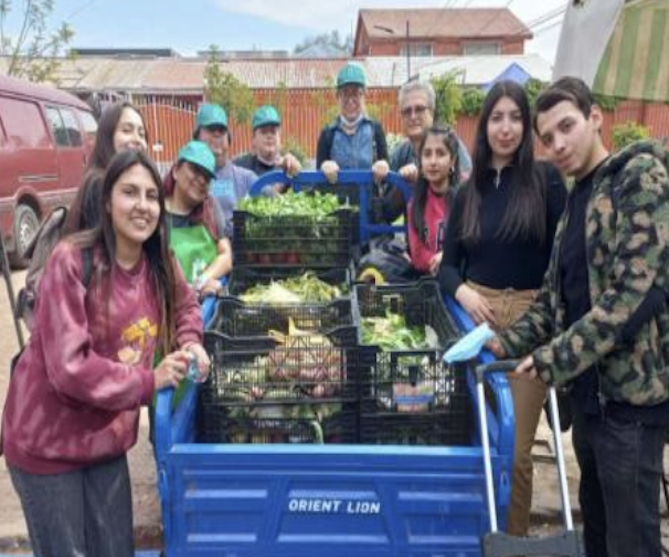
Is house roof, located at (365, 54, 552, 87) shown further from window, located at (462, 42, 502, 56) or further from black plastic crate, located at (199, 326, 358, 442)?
black plastic crate, located at (199, 326, 358, 442)

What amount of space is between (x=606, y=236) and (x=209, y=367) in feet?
4.71

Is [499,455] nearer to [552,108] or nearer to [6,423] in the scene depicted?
[552,108]

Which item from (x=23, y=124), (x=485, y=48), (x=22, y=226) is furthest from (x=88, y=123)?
(x=485, y=48)

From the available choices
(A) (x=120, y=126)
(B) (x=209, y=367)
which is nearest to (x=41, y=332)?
(B) (x=209, y=367)

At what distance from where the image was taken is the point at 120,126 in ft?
9.59

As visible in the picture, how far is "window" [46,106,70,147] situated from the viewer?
37.1 feet

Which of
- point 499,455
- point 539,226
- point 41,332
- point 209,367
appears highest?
point 539,226

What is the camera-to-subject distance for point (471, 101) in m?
23.9

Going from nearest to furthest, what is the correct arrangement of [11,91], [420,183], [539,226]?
[539,226] < [420,183] < [11,91]

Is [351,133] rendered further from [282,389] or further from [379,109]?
[379,109]

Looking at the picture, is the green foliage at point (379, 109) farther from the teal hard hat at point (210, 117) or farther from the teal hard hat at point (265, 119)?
the teal hard hat at point (210, 117)

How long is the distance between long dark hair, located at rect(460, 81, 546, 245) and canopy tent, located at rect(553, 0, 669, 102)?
1.63m

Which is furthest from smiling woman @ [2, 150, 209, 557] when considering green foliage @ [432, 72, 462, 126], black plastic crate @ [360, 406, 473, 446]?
green foliage @ [432, 72, 462, 126]

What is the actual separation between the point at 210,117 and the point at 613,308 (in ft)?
10.7
